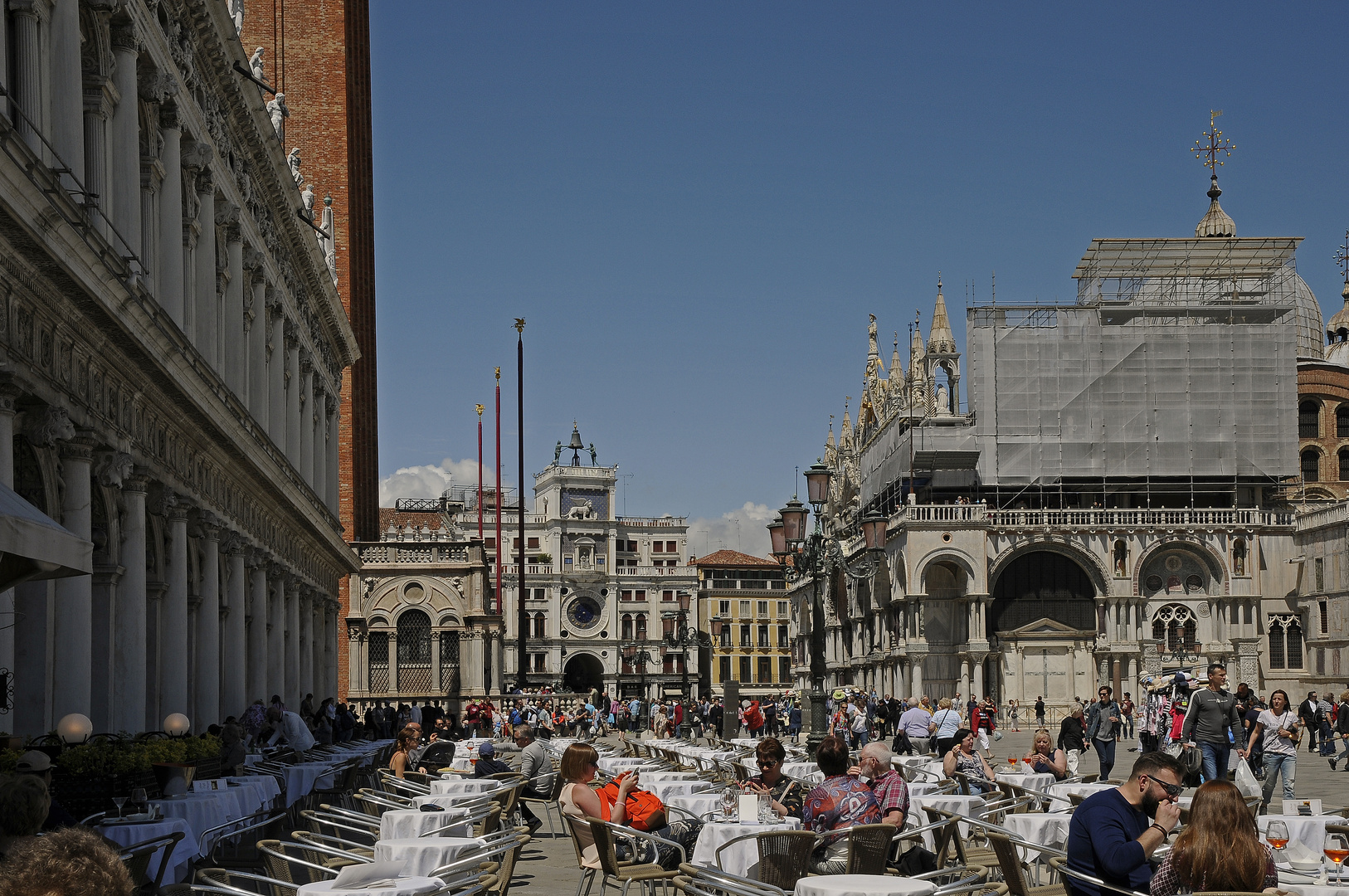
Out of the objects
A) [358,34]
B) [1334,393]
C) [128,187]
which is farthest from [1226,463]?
[128,187]

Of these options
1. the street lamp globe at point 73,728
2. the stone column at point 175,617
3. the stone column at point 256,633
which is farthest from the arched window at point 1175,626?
the street lamp globe at point 73,728

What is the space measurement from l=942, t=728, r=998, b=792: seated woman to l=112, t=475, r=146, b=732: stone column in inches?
352

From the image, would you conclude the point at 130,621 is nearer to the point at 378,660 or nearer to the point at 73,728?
the point at 73,728

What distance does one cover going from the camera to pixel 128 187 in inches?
675

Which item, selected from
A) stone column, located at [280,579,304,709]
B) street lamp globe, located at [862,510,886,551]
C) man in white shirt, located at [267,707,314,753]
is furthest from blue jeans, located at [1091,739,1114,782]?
stone column, located at [280,579,304,709]

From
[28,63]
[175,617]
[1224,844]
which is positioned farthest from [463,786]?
[1224,844]

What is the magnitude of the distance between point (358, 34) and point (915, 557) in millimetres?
28114

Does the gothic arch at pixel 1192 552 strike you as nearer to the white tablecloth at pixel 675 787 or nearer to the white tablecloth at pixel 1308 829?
the white tablecloth at pixel 675 787

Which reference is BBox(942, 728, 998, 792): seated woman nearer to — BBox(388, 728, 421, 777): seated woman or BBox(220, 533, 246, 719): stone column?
BBox(388, 728, 421, 777): seated woman

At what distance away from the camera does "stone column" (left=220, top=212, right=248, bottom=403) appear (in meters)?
24.4

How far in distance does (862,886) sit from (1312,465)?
74.9 metres

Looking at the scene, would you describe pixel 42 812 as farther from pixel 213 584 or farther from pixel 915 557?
pixel 915 557

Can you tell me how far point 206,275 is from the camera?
22.1 metres

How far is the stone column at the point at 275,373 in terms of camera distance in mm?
29962
